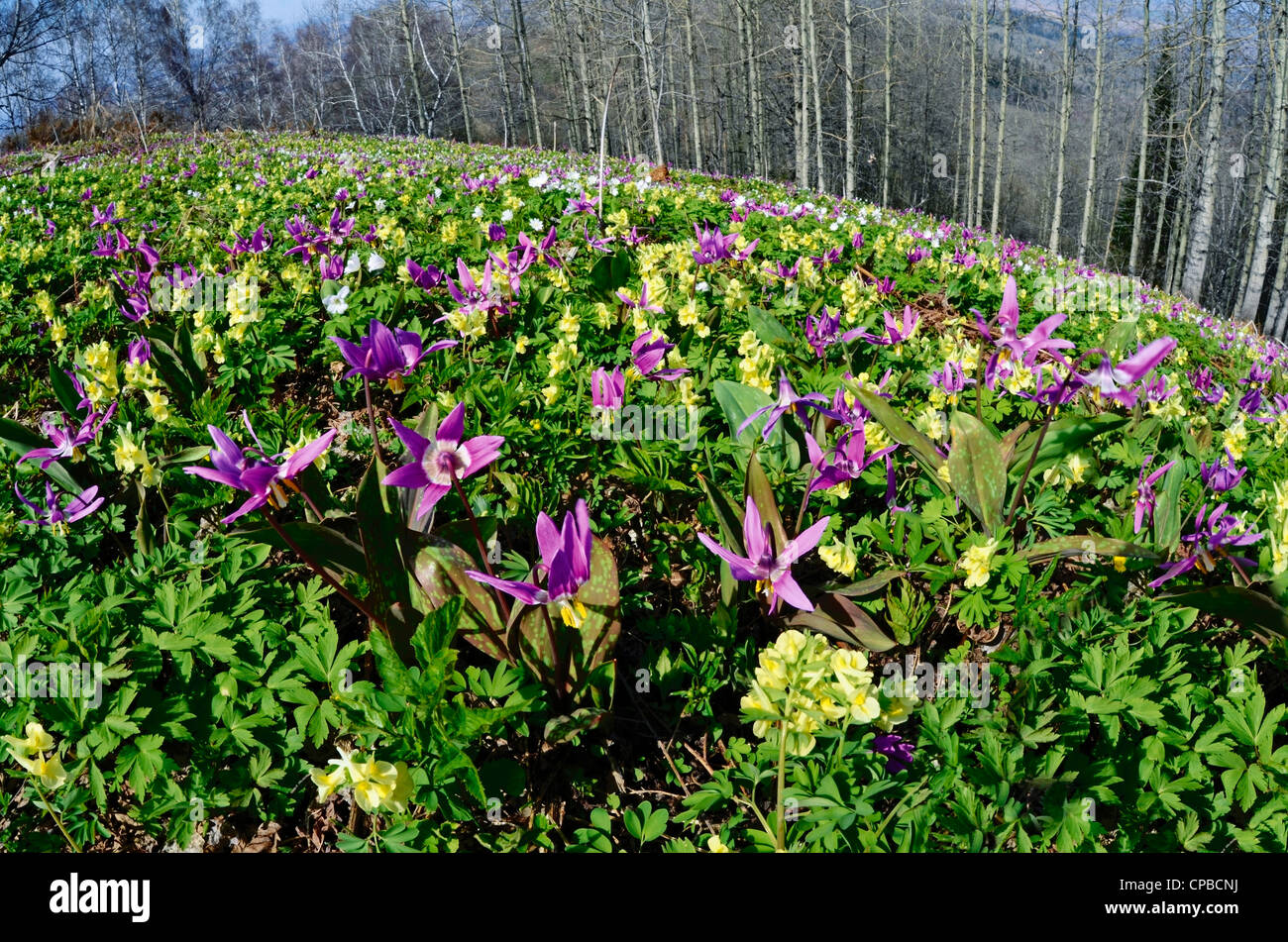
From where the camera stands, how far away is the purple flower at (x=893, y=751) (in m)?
1.49

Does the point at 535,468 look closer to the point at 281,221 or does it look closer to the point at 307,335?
the point at 307,335

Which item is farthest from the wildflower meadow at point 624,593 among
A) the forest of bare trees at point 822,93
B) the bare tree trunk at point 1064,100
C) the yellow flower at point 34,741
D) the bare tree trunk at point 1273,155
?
the bare tree trunk at point 1064,100

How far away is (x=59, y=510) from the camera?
2115 millimetres

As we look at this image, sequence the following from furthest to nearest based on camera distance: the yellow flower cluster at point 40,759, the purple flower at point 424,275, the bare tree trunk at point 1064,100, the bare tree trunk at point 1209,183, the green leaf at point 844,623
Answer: the bare tree trunk at point 1064,100 → the bare tree trunk at point 1209,183 → the purple flower at point 424,275 → the green leaf at point 844,623 → the yellow flower cluster at point 40,759

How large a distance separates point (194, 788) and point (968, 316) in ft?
14.3

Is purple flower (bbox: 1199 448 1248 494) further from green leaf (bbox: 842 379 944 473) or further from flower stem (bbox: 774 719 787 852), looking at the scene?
flower stem (bbox: 774 719 787 852)

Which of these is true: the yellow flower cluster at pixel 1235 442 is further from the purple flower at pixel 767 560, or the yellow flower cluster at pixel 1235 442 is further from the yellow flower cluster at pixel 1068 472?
the purple flower at pixel 767 560

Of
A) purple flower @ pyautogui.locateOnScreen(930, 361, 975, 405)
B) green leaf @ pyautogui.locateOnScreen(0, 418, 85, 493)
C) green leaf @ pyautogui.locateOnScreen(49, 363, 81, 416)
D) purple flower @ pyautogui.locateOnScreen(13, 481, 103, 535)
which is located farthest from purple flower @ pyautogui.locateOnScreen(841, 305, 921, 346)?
green leaf @ pyautogui.locateOnScreen(49, 363, 81, 416)

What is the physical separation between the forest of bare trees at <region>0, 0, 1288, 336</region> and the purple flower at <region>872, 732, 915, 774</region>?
13660 mm

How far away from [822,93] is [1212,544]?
30499 mm

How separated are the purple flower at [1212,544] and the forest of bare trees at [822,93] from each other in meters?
13.2

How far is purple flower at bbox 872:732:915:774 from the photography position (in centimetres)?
149

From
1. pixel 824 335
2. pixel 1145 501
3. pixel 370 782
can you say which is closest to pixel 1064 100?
pixel 824 335

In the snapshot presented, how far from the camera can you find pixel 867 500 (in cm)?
234
